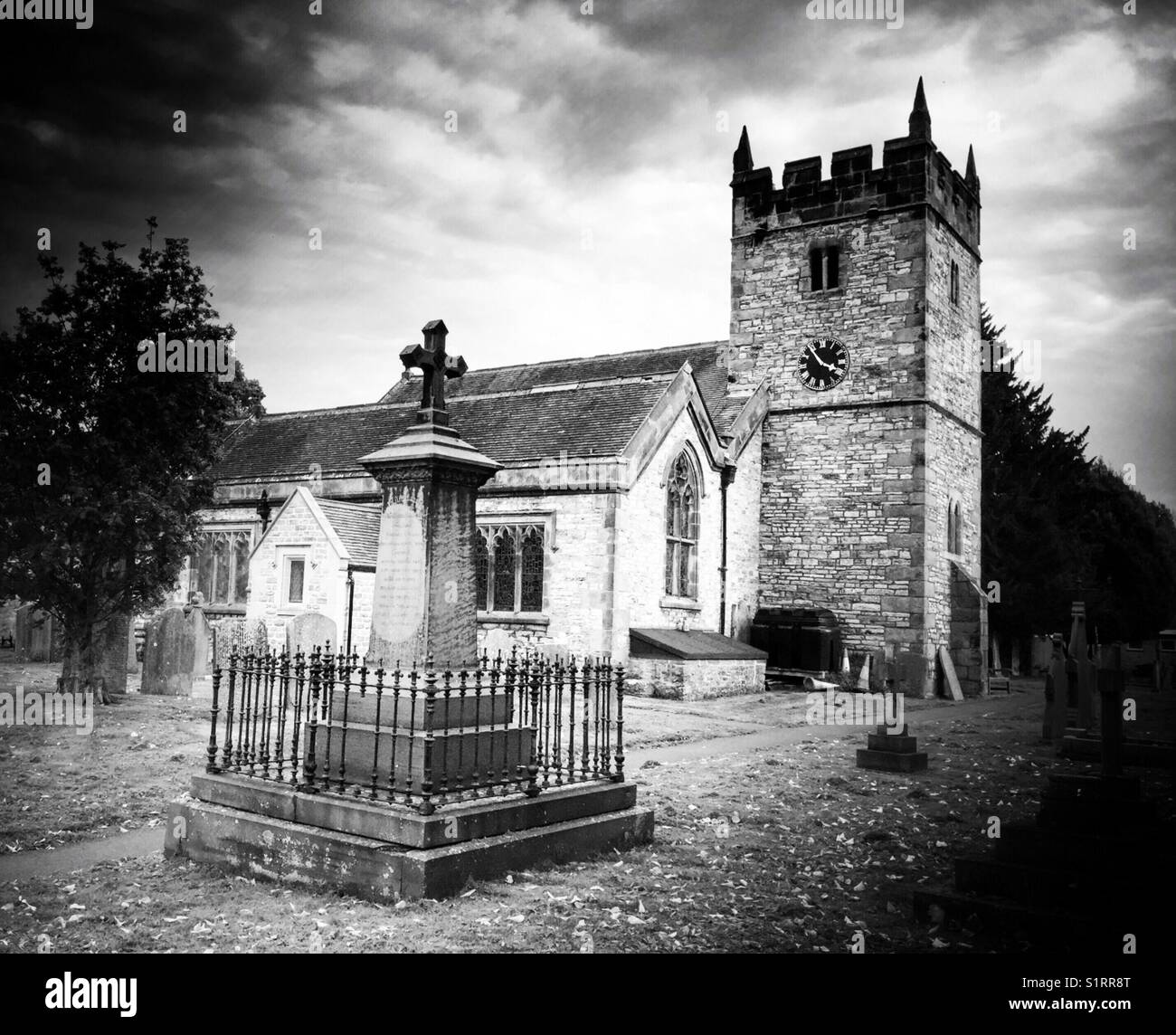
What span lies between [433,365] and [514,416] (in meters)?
16.2

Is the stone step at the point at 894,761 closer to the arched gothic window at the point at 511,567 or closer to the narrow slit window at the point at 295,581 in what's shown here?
the arched gothic window at the point at 511,567

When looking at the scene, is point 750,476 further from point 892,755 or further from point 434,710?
point 434,710

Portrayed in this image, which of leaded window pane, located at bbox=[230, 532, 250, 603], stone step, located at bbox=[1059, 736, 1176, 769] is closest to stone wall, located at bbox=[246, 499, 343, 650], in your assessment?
leaded window pane, located at bbox=[230, 532, 250, 603]

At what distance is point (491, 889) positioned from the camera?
6.64m

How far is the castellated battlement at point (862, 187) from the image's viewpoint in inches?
1006

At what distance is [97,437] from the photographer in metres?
15.7

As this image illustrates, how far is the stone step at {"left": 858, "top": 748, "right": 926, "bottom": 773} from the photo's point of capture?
1230 centimetres

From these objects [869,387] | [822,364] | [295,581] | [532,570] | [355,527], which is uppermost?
[822,364]

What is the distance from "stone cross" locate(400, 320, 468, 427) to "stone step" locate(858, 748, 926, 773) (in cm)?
718


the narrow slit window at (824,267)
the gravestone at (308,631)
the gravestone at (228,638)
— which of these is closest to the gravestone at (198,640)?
the gravestone at (228,638)

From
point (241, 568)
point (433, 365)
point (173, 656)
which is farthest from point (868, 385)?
point (433, 365)

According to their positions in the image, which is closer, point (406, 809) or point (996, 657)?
point (406, 809)

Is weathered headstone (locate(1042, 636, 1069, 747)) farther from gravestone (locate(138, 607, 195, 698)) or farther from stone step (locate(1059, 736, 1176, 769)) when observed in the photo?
gravestone (locate(138, 607, 195, 698))
